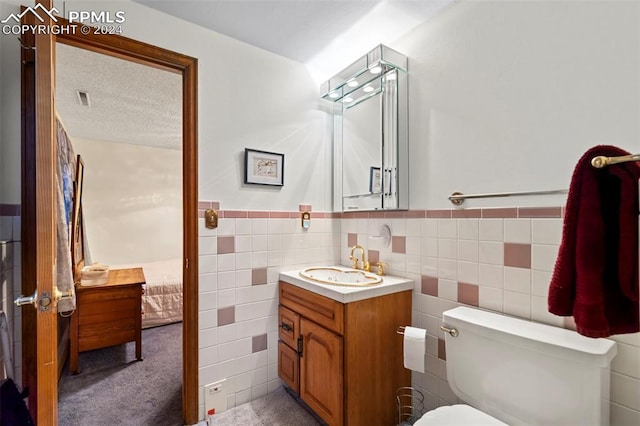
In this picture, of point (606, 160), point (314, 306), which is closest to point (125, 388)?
point (314, 306)

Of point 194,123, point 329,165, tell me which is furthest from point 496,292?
point 194,123

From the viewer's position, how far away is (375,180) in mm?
1956

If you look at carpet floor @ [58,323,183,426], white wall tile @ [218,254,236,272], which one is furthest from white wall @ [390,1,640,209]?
carpet floor @ [58,323,183,426]

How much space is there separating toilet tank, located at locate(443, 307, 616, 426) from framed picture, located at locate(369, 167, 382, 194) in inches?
35.0

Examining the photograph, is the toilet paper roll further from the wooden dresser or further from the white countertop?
the wooden dresser

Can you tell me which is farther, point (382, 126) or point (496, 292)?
point (382, 126)

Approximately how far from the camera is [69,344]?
7.72 feet

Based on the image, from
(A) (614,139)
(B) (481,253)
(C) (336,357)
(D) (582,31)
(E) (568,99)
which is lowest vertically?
(C) (336,357)

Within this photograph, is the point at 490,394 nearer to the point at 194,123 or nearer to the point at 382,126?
the point at 382,126

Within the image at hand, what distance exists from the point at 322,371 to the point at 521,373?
0.94 metres

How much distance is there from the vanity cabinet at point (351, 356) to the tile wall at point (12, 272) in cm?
136

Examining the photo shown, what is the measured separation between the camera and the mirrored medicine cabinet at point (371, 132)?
181 centimetres

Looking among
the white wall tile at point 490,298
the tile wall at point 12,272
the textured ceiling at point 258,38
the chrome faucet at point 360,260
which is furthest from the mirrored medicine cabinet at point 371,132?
the tile wall at point 12,272

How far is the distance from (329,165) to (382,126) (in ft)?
1.91
